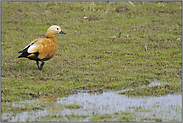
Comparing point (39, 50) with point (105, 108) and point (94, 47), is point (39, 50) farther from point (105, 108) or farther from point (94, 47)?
point (94, 47)

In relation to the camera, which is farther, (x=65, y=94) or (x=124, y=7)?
(x=124, y=7)

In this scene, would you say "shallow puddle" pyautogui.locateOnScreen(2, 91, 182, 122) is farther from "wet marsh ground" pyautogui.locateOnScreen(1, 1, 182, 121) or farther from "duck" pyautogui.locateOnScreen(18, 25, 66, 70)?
"duck" pyautogui.locateOnScreen(18, 25, 66, 70)

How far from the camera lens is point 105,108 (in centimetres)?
909

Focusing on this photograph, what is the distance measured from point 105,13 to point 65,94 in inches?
498

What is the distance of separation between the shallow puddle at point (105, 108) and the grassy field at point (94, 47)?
61 centimetres

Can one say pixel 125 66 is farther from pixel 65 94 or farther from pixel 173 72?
pixel 65 94

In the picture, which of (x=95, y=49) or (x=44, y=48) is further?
(x=95, y=49)

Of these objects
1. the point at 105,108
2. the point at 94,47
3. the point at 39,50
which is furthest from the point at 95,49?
the point at 105,108

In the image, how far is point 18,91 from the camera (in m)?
10.2

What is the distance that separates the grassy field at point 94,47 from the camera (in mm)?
11180

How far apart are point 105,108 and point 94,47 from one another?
7.93m

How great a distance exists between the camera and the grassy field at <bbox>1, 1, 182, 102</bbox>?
1118cm

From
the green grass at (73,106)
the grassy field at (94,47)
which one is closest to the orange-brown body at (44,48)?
the grassy field at (94,47)

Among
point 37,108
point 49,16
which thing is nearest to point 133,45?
point 49,16
